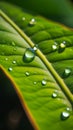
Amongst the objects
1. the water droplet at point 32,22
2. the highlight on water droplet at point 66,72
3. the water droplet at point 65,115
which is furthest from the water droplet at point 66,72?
the water droplet at point 32,22

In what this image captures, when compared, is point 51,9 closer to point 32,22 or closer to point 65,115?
point 32,22

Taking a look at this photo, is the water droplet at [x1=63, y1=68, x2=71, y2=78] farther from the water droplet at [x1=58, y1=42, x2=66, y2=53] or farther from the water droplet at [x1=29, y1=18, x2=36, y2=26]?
the water droplet at [x1=29, y1=18, x2=36, y2=26]

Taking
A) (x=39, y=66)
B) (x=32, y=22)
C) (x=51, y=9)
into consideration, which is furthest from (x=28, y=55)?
(x=51, y=9)

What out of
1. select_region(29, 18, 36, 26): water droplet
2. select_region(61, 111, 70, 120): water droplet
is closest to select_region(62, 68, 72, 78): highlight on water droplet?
select_region(61, 111, 70, 120): water droplet

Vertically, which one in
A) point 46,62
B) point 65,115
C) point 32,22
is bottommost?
point 65,115

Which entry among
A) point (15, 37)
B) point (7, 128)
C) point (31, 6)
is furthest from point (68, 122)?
point (31, 6)

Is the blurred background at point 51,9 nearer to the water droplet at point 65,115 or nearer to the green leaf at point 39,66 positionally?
the green leaf at point 39,66
